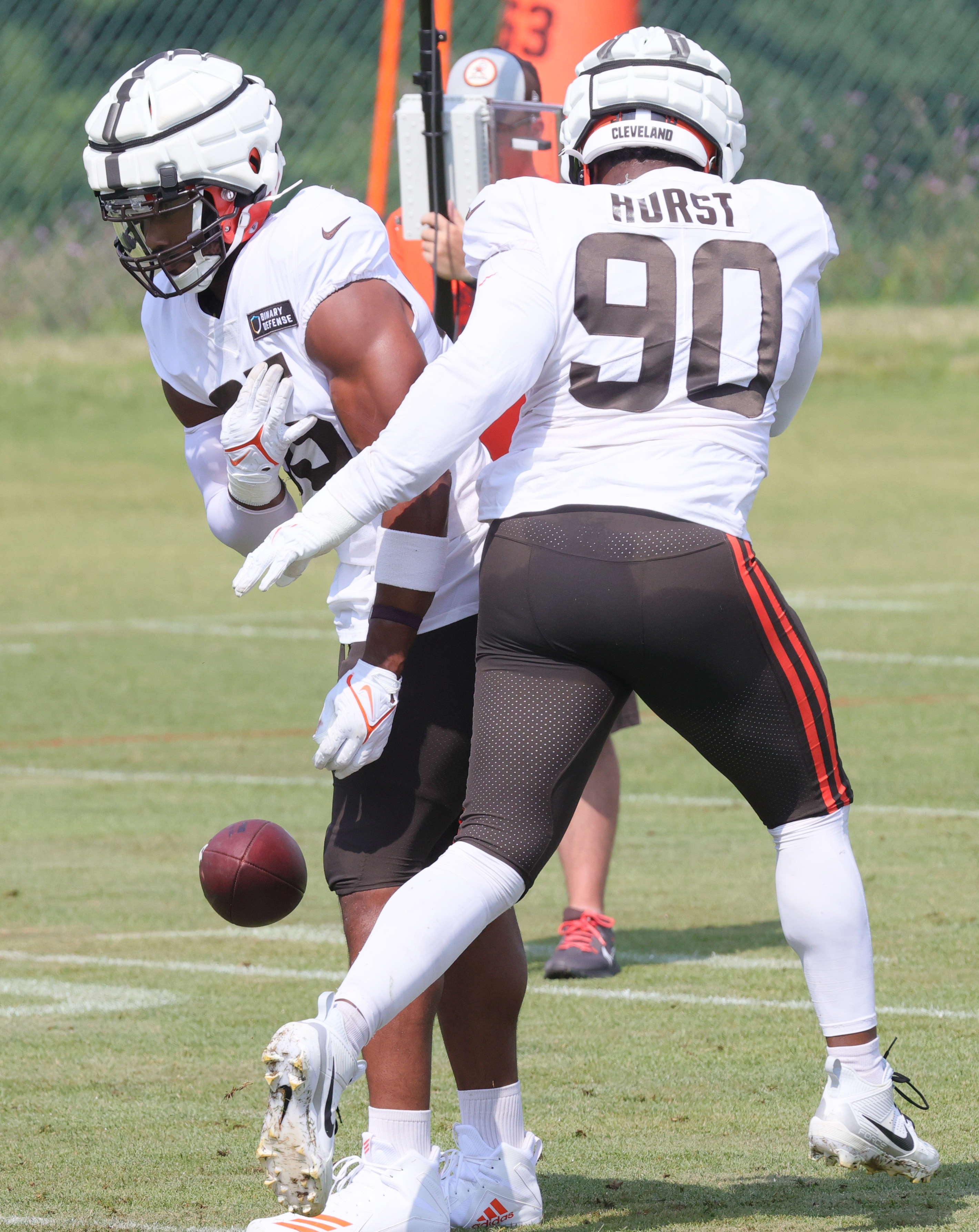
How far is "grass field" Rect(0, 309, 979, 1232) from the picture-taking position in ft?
13.5

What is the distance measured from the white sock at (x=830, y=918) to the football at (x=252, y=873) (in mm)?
1090

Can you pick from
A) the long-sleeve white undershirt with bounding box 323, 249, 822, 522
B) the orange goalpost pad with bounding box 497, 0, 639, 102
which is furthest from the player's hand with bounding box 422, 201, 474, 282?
the orange goalpost pad with bounding box 497, 0, 639, 102

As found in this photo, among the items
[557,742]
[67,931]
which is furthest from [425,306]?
[67,931]

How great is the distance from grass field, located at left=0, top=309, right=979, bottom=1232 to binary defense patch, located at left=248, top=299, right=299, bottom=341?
1.53 metres

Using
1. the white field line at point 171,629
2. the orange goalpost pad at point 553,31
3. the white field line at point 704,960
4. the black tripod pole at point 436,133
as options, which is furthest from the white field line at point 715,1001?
the white field line at point 171,629

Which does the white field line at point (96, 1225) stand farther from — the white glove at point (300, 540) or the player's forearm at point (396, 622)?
the white glove at point (300, 540)

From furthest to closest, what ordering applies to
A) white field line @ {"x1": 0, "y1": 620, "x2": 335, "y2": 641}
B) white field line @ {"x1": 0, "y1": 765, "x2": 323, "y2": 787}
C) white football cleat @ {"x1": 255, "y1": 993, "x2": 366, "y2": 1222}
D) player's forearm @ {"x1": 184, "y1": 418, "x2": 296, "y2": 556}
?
white field line @ {"x1": 0, "y1": 620, "x2": 335, "y2": 641} < white field line @ {"x1": 0, "y1": 765, "x2": 323, "y2": 787} < player's forearm @ {"x1": 184, "y1": 418, "x2": 296, "y2": 556} < white football cleat @ {"x1": 255, "y1": 993, "x2": 366, "y2": 1222}

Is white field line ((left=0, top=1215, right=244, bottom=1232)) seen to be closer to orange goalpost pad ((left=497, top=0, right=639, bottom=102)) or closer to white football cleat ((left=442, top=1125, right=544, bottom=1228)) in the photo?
white football cleat ((left=442, top=1125, right=544, bottom=1228))

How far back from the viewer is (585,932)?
588 cm

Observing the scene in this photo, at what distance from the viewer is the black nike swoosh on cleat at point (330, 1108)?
318 cm

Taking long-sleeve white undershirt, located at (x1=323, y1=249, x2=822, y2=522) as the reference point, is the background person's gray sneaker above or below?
below

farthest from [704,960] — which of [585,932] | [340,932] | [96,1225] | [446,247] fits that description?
[96,1225]

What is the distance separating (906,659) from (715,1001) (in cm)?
636

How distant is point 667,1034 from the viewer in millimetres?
5168
